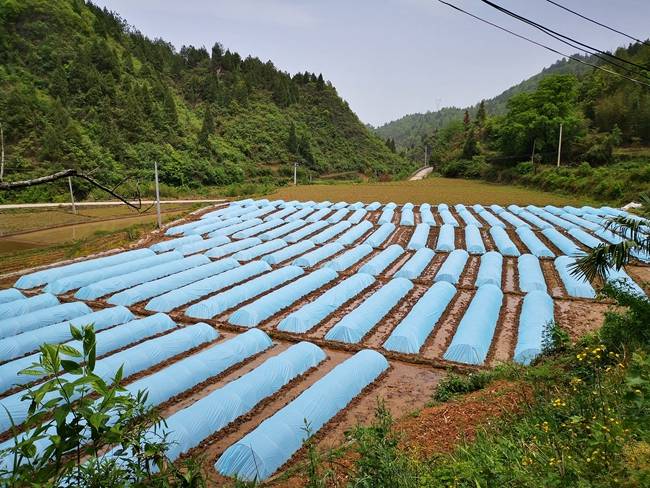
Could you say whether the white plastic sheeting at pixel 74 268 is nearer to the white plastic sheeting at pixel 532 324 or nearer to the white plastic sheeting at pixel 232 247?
the white plastic sheeting at pixel 232 247

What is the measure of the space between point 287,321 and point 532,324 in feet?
23.6

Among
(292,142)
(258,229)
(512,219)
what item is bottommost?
(258,229)

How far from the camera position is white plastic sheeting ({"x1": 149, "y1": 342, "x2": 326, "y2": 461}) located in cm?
748

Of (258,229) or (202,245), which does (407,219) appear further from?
(202,245)

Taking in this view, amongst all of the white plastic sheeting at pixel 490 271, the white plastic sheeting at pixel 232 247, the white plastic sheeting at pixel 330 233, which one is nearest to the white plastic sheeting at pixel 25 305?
the white plastic sheeting at pixel 232 247

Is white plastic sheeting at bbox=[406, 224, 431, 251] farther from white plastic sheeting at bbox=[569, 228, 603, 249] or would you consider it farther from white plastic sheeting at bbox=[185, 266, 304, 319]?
white plastic sheeting at bbox=[569, 228, 603, 249]

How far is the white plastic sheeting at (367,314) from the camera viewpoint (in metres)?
11.9

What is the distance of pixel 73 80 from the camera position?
5338 cm

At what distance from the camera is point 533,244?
21234mm

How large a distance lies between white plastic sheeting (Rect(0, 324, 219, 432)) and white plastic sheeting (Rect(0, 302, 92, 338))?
370cm

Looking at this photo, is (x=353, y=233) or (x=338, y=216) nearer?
(x=353, y=233)

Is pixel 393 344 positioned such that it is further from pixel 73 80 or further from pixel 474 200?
pixel 73 80

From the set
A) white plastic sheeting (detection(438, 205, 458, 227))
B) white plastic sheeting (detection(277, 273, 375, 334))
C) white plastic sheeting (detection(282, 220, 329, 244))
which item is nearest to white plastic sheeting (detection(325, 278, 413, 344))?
white plastic sheeting (detection(277, 273, 375, 334))

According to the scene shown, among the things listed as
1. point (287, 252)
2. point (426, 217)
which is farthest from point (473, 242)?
point (287, 252)
